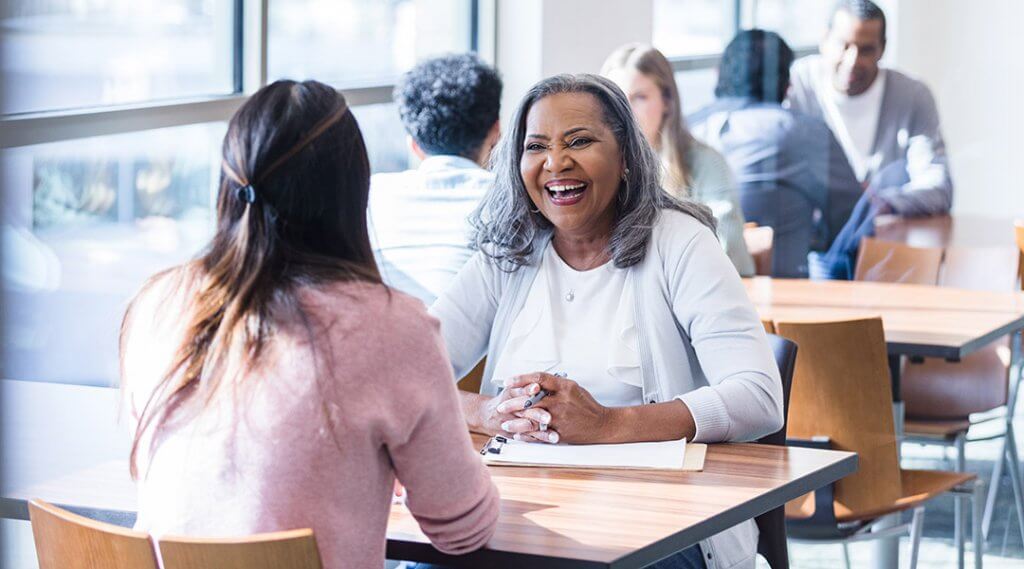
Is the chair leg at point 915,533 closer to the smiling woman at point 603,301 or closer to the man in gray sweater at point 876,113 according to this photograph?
the smiling woman at point 603,301

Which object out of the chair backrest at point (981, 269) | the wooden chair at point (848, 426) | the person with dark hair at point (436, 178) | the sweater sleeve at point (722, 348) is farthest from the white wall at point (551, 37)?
the sweater sleeve at point (722, 348)

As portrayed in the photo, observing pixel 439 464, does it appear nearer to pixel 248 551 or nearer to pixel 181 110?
pixel 248 551

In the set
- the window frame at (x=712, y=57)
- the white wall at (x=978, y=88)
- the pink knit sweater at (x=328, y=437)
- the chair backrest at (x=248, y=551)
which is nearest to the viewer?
the chair backrest at (x=248, y=551)

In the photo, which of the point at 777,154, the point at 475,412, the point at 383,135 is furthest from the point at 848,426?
the point at 777,154

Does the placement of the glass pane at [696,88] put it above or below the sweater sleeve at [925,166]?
above

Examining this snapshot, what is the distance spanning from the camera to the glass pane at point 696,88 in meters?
6.15

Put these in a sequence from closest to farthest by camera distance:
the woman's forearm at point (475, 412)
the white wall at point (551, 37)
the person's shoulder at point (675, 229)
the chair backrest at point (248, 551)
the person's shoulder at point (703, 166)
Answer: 1. the chair backrest at point (248, 551)
2. the woman's forearm at point (475, 412)
3. the person's shoulder at point (675, 229)
4. the person's shoulder at point (703, 166)
5. the white wall at point (551, 37)

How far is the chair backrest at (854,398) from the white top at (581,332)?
697mm

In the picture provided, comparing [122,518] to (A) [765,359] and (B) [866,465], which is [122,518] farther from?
(B) [866,465]

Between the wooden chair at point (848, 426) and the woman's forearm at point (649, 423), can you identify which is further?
the wooden chair at point (848, 426)

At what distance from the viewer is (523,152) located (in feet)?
8.48

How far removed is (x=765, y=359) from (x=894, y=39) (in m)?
3.83

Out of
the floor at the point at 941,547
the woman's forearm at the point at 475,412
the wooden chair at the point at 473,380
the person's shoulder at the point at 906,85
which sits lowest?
Result: the floor at the point at 941,547

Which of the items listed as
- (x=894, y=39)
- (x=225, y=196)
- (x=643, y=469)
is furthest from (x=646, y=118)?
(x=225, y=196)
